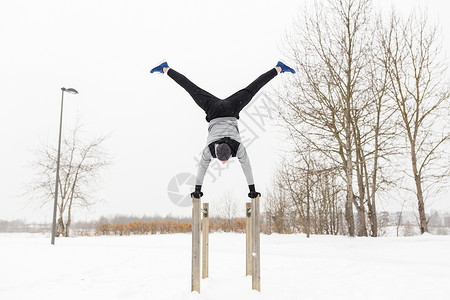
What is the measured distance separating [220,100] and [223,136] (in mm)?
590

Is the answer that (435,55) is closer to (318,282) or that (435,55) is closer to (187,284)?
(318,282)

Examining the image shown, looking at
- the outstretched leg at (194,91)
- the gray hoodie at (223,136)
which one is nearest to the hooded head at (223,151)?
the gray hoodie at (223,136)

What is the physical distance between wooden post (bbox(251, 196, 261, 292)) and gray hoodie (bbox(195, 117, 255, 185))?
0.46 m

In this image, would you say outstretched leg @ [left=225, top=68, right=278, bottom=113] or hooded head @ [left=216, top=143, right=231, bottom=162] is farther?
outstretched leg @ [left=225, top=68, right=278, bottom=113]

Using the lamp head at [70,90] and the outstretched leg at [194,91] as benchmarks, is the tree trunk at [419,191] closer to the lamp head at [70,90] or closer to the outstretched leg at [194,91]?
the outstretched leg at [194,91]

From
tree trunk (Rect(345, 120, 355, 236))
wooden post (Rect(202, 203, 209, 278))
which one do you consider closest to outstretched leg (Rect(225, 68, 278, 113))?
wooden post (Rect(202, 203, 209, 278))

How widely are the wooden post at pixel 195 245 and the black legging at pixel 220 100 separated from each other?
1.30 metres

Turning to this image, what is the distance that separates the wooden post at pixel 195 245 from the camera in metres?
3.62

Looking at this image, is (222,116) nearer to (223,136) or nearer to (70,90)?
(223,136)

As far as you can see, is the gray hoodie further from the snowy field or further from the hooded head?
the snowy field

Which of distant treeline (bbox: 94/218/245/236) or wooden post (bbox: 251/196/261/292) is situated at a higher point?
wooden post (bbox: 251/196/261/292)

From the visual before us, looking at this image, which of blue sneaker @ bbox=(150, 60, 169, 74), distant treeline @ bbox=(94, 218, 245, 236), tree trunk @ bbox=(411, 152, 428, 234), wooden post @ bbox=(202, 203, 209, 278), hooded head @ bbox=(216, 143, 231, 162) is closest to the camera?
hooded head @ bbox=(216, 143, 231, 162)

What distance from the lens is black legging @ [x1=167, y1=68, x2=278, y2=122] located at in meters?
3.69

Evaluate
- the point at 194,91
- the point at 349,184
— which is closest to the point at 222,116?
the point at 194,91
